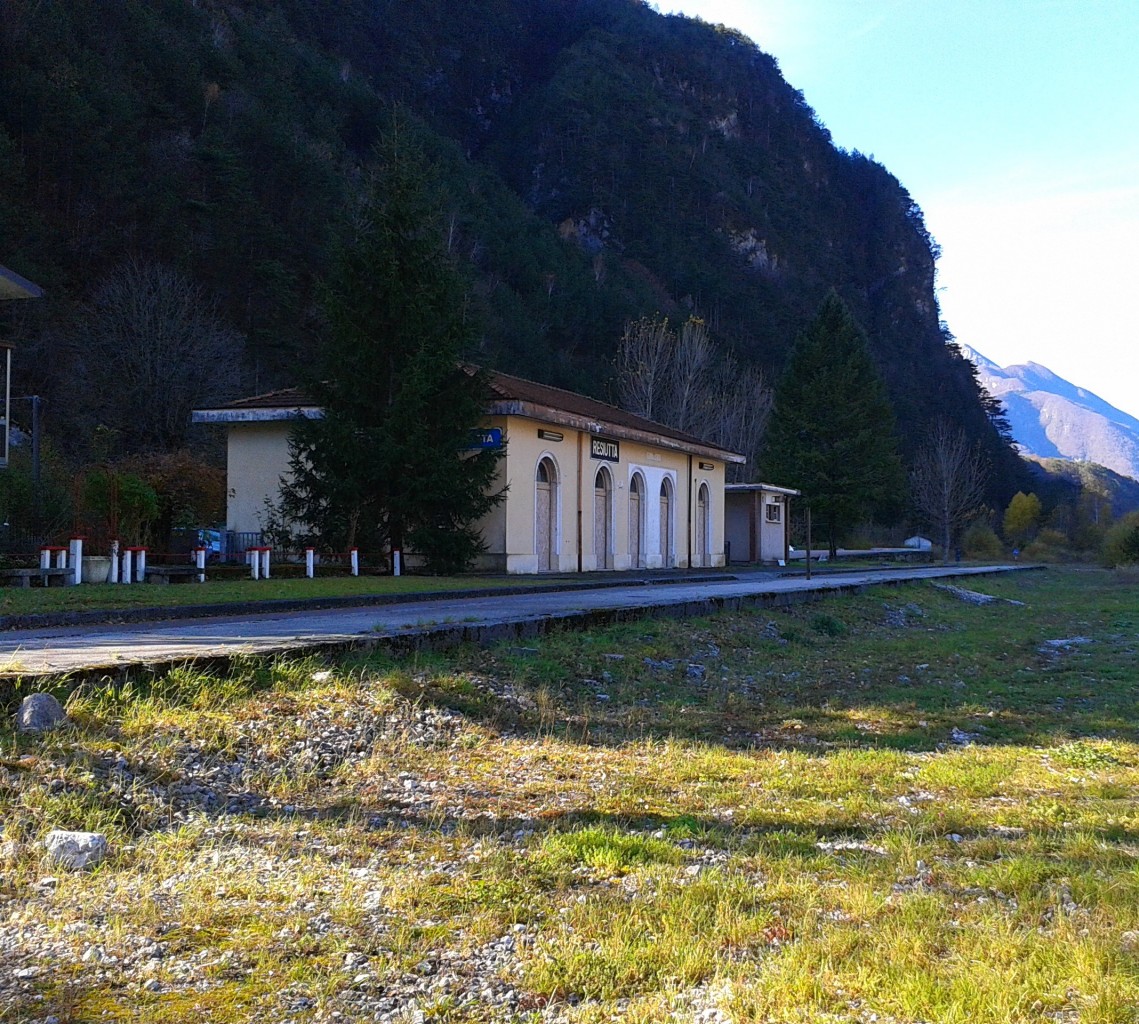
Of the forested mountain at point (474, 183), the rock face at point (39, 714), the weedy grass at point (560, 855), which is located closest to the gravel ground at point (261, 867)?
the weedy grass at point (560, 855)

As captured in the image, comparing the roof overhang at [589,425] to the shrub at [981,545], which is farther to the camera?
the shrub at [981,545]

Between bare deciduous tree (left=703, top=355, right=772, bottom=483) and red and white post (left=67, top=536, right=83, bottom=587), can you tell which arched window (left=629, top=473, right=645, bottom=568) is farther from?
bare deciduous tree (left=703, top=355, right=772, bottom=483)

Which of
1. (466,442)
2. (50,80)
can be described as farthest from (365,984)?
(50,80)

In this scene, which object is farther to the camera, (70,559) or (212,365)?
(212,365)

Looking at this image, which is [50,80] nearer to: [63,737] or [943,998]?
[63,737]

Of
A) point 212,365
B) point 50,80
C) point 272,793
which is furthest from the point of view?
point 50,80

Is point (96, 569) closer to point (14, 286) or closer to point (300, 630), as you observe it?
point (14, 286)

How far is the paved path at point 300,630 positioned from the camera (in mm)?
8062

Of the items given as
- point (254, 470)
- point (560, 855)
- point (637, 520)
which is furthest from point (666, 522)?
point (560, 855)

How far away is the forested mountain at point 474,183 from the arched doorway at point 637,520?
229 inches

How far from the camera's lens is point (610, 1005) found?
3.40 meters

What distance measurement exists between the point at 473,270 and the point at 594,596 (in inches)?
1868

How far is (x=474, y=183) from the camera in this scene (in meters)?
82.7

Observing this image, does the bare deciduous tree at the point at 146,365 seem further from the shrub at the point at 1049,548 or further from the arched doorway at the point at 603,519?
the shrub at the point at 1049,548
